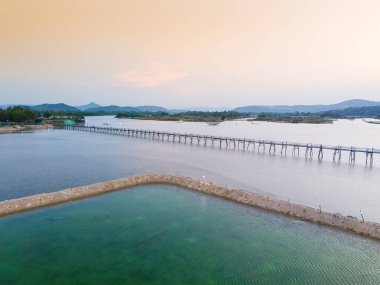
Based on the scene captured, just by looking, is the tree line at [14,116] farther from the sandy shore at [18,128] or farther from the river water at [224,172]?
the river water at [224,172]

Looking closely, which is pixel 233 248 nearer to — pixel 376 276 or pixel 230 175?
pixel 376 276

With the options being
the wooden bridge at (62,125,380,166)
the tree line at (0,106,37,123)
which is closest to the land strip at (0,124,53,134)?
the tree line at (0,106,37,123)

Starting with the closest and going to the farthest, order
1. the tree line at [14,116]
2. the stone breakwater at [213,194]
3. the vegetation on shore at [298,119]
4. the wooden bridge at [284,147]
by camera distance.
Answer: the stone breakwater at [213,194], the wooden bridge at [284,147], the tree line at [14,116], the vegetation on shore at [298,119]

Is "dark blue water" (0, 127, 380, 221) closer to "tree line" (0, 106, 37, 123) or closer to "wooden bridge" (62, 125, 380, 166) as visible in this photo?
"wooden bridge" (62, 125, 380, 166)

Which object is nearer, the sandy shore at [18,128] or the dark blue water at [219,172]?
the dark blue water at [219,172]

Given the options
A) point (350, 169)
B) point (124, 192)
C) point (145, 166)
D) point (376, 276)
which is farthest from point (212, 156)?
point (376, 276)

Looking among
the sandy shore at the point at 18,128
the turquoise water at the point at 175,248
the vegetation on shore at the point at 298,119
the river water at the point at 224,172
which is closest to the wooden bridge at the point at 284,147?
the river water at the point at 224,172

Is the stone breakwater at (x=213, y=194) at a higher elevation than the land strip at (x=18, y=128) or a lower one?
lower
